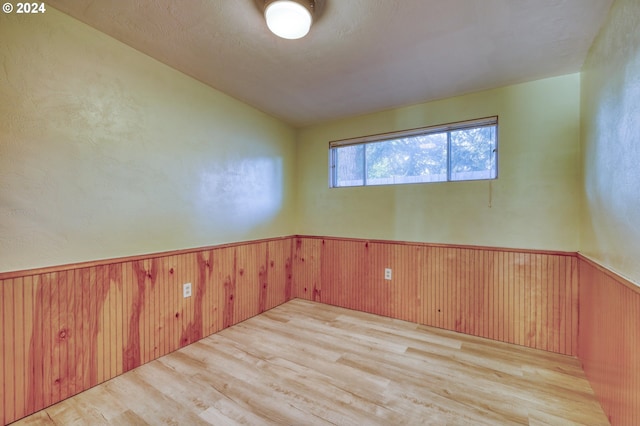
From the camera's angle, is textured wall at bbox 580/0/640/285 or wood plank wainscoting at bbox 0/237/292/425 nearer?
textured wall at bbox 580/0/640/285

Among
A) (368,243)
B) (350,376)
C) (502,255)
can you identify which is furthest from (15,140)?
(502,255)

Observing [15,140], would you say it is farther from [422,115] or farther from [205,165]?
[422,115]

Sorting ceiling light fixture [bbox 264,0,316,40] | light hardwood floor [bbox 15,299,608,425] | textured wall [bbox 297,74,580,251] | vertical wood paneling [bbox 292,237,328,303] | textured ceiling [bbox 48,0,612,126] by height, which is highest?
textured ceiling [bbox 48,0,612,126]

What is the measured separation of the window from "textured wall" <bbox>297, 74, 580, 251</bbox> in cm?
8

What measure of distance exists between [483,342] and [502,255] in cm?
81

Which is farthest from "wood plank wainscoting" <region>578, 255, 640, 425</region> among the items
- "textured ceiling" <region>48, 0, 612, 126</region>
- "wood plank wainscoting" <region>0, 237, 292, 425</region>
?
"wood plank wainscoting" <region>0, 237, 292, 425</region>

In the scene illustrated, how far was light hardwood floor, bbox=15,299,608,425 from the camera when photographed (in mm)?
1516

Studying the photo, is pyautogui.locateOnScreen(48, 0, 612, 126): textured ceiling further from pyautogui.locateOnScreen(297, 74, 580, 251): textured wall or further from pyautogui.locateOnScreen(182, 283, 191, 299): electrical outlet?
pyautogui.locateOnScreen(182, 283, 191, 299): electrical outlet

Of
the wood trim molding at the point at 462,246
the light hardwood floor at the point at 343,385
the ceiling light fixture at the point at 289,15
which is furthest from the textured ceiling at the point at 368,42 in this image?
the light hardwood floor at the point at 343,385

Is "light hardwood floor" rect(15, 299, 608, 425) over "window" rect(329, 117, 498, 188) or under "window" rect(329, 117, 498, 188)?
under

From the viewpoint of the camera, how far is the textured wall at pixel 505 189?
2213mm

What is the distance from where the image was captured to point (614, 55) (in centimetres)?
146

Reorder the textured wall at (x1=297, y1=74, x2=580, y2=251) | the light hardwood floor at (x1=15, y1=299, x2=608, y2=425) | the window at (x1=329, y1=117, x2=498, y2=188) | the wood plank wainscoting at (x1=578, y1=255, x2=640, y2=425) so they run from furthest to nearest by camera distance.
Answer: the window at (x1=329, y1=117, x2=498, y2=188), the textured wall at (x1=297, y1=74, x2=580, y2=251), the light hardwood floor at (x1=15, y1=299, x2=608, y2=425), the wood plank wainscoting at (x1=578, y1=255, x2=640, y2=425)

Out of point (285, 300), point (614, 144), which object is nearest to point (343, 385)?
point (285, 300)
